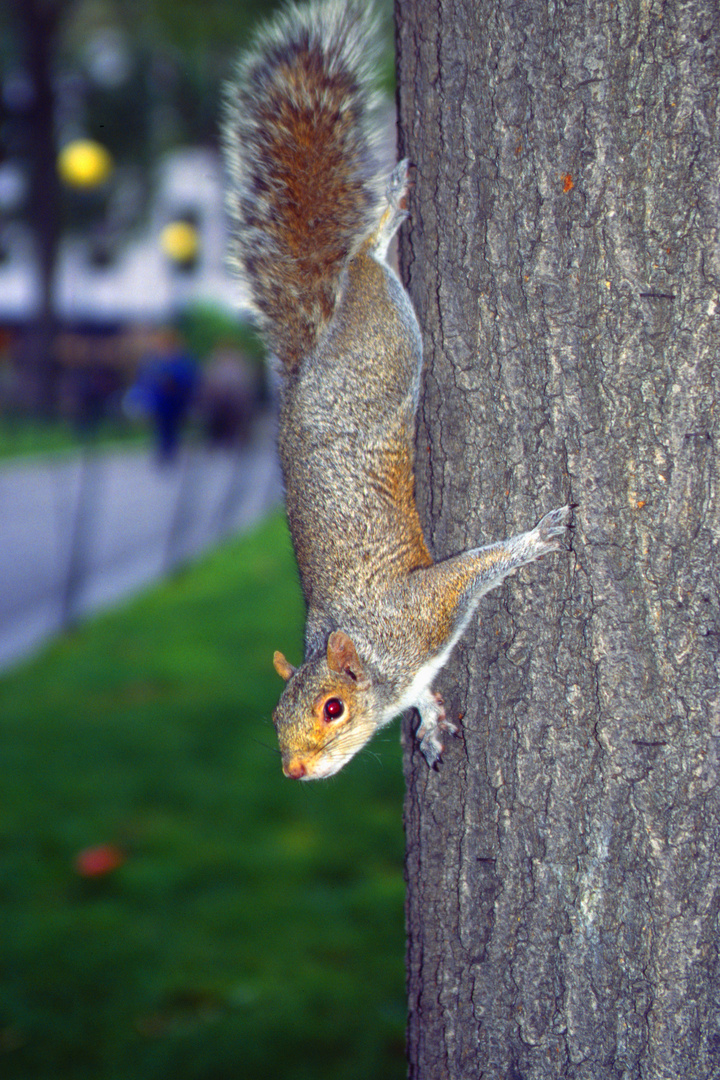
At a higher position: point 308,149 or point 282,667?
point 308,149

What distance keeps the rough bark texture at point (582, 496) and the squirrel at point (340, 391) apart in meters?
0.10

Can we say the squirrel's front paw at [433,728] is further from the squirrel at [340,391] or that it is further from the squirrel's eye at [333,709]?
the squirrel's eye at [333,709]

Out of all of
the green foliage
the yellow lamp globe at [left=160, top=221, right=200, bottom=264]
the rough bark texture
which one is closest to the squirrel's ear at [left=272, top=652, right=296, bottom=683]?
the rough bark texture

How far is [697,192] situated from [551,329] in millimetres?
234

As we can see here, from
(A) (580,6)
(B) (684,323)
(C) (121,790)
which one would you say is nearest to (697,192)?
(B) (684,323)

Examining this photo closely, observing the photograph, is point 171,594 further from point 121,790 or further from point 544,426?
point 544,426

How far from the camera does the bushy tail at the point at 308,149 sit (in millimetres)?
1787

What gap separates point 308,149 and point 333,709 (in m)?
1.01

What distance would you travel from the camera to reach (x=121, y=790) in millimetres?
3988

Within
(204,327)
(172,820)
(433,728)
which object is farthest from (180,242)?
(433,728)

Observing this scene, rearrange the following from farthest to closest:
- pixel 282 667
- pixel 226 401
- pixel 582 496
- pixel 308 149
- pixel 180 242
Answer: pixel 180 242 < pixel 226 401 < pixel 308 149 < pixel 282 667 < pixel 582 496

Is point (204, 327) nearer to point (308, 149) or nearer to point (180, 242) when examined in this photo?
point (180, 242)

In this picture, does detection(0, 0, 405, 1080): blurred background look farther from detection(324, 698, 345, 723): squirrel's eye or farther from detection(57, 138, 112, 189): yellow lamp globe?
detection(324, 698, 345, 723): squirrel's eye

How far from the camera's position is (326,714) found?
5.07 ft
